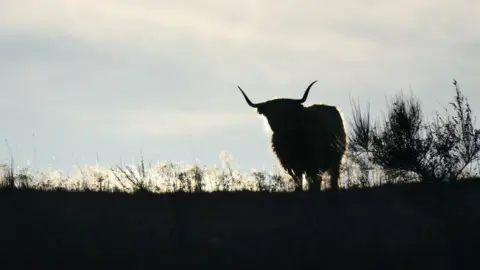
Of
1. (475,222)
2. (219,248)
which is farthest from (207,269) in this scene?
(475,222)

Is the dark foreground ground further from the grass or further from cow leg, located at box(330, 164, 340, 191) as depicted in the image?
cow leg, located at box(330, 164, 340, 191)

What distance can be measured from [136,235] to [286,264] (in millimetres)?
1664

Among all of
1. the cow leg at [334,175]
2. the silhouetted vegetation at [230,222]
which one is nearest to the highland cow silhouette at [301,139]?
the cow leg at [334,175]

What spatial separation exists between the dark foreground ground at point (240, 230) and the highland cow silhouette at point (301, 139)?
493 centimetres

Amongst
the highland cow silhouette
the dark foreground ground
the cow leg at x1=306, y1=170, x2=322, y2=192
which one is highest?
the highland cow silhouette

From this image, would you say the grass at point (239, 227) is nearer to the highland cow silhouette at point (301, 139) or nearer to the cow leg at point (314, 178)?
the cow leg at point (314, 178)

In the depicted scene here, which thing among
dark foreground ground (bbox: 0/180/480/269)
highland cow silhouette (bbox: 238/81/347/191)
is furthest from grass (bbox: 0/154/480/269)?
highland cow silhouette (bbox: 238/81/347/191)

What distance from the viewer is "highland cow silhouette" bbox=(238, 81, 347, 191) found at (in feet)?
50.0

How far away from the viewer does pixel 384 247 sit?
26.1 feet

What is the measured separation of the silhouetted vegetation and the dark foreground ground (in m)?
0.01

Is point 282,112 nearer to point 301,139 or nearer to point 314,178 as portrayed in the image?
point 301,139

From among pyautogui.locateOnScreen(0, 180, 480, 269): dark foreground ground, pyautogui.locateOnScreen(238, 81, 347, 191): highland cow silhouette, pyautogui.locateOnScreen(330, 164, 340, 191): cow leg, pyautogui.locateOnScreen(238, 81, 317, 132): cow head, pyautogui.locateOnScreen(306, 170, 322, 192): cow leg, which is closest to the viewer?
pyautogui.locateOnScreen(0, 180, 480, 269): dark foreground ground

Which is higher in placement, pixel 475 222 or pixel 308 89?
pixel 308 89

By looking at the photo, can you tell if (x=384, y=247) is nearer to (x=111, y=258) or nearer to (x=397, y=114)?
(x=111, y=258)
